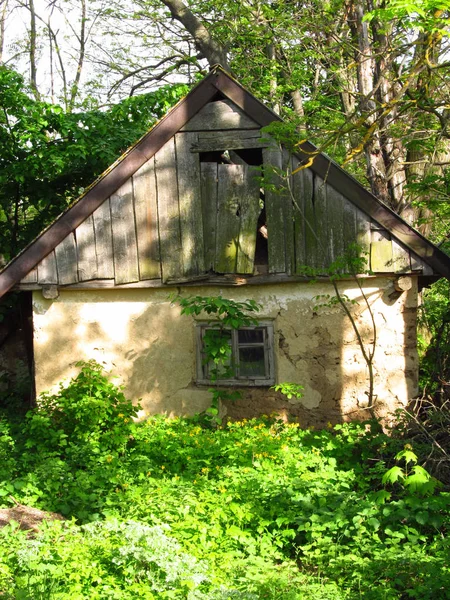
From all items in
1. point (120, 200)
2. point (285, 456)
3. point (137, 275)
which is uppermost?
point (120, 200)

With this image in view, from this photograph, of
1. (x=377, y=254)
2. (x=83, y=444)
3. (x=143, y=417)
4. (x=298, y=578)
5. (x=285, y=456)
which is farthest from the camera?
(x=143, y=417)

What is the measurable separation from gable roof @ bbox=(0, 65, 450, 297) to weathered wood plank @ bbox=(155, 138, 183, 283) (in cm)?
17

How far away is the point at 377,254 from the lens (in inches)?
353

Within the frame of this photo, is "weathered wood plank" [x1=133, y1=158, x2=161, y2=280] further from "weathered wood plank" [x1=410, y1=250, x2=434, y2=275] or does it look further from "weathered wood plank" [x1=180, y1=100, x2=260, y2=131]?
"weathered wood plank" [x1=410, y1=250, x2=434, y2=275]

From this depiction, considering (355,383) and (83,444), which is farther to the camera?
(355,383)

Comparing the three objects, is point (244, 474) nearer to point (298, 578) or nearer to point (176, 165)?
point (298, 578)

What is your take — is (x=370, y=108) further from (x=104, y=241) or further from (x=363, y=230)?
(x=104, y=241)

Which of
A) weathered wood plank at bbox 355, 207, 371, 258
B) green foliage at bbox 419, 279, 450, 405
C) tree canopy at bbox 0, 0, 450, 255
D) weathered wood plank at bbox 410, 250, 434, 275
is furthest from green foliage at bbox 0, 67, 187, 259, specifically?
green foliage at bbox 419, 279, 450, 405

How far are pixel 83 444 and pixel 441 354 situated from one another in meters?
5.40

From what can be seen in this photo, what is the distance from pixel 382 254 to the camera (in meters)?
8.96

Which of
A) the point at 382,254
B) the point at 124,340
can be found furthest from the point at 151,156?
the point at 382,254

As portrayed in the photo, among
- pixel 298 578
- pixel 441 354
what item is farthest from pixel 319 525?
pixel 441 354

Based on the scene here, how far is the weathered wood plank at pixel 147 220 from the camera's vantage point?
9289 millimetres

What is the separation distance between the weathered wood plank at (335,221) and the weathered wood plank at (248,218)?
0.97 m
